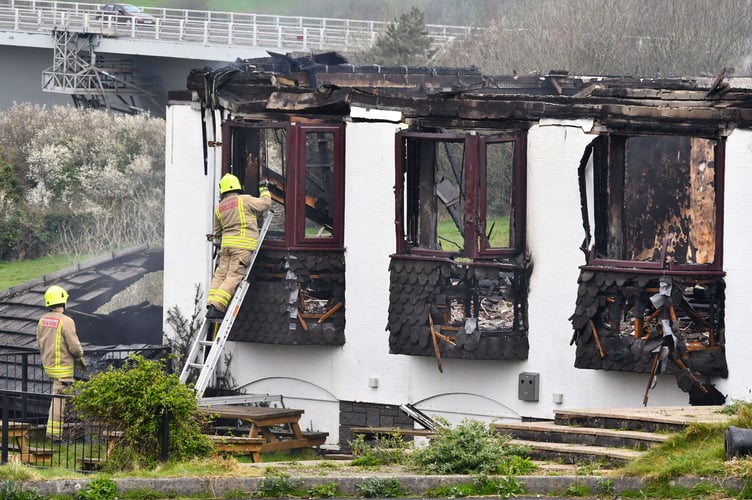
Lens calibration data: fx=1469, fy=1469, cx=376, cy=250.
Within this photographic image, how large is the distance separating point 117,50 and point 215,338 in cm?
3637

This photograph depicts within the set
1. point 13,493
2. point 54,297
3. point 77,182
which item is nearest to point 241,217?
point 54,297

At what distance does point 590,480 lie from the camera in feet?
35.9

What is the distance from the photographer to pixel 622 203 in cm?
1566

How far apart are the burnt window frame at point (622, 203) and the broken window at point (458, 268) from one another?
86 centimetres

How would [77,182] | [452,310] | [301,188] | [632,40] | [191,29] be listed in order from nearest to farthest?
[452,310], [301,188], [632,40], [77,182], [191,29]

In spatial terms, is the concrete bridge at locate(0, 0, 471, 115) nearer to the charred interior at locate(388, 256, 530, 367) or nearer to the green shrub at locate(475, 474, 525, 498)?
the charred interior at locate(388, 256, 530, 367)

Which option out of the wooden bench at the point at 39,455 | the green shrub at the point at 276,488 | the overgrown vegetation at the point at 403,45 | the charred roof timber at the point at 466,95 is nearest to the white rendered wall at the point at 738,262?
→ the charred roof timber at the point at 466,95

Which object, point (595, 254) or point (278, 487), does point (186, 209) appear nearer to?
point (595, 254)

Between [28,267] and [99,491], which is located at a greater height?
[28,267]

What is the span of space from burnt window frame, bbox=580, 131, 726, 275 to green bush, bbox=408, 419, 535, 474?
3995 millimetres

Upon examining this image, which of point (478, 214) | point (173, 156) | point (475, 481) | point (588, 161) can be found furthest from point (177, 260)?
point (475, 481)

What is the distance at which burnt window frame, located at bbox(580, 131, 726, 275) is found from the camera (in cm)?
1518

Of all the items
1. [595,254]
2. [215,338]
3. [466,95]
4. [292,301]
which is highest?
[466,95]

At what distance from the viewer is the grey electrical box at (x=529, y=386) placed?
16.2 meters
